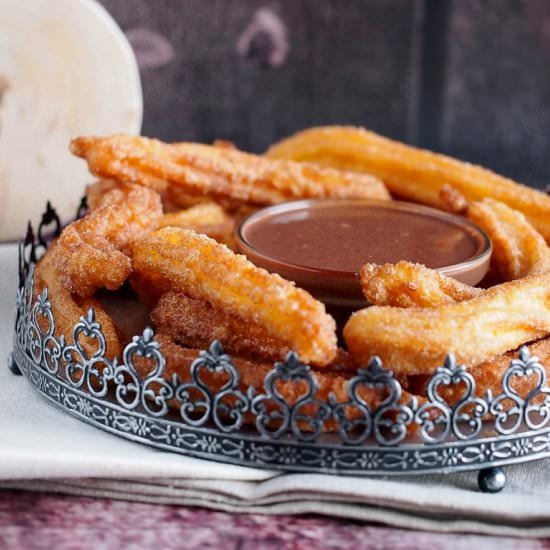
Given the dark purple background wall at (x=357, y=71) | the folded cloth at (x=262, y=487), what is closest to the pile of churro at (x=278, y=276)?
the folded cloth at (x=262, y=487)

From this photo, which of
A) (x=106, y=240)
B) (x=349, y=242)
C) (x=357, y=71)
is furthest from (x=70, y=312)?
(x=357, y=71)

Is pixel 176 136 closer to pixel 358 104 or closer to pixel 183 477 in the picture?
pixel 358 104

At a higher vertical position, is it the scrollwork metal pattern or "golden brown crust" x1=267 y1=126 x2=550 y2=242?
"golden brown crust" x1=267 y1=126 x2=550 y2=242

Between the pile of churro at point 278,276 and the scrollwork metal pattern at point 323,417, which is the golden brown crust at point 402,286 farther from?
the scrollwork metal pattern at point 323,417

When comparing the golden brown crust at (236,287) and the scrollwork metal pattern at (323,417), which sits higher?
the golden brown crust at (236,287)

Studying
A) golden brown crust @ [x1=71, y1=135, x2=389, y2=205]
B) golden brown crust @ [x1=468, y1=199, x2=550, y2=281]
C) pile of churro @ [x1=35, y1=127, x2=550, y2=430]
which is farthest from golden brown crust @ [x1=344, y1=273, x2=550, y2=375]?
golden brown crust @ [x1=71, y1=135, x2=389, y2=205]

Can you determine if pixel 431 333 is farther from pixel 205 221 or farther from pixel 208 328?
pixel 205 221

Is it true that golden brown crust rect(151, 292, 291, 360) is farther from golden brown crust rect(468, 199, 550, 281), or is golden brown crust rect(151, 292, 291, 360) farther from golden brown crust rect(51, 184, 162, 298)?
golden brown crust rect(468, 199, 550, 281)
